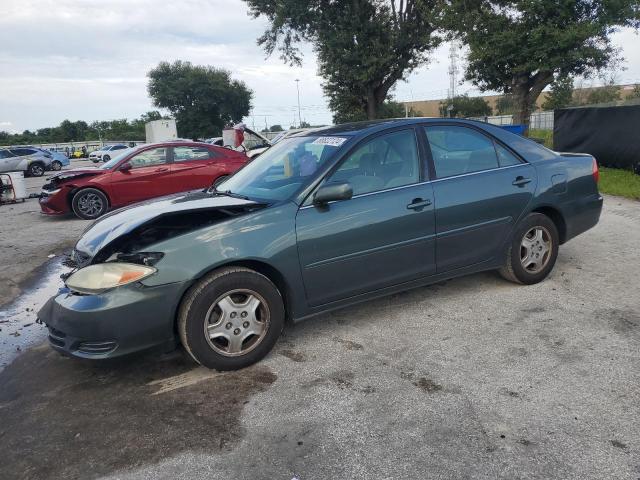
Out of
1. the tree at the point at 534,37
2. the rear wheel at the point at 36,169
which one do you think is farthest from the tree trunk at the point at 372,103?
the rear wheel at the point at 36,169

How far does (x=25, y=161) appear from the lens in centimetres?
2531

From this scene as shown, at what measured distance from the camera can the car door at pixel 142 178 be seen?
9.94m

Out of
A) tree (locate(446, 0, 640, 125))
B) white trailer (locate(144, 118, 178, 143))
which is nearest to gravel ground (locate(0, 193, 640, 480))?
tree (locate(446, 0, 640, 125))

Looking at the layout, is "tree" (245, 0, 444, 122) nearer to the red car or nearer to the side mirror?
the red car

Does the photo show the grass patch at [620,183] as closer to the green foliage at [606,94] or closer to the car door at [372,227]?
the car door at [372,227]

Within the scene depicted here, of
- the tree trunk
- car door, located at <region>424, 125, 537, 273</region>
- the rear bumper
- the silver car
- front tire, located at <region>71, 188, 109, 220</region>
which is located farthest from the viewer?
the tree trunk

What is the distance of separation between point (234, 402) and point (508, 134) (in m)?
3.37

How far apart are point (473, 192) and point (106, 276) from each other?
2.88 meters

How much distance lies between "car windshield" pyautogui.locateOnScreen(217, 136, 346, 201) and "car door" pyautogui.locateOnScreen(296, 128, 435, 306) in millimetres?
203

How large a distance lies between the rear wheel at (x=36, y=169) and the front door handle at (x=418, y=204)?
27.2m

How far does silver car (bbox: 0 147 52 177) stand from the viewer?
24547 mm

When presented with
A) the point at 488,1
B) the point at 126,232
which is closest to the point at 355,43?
the point at 488,1

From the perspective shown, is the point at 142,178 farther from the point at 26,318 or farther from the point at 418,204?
the point at 418,204

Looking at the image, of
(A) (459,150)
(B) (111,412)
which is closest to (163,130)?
(A) (459,150)
